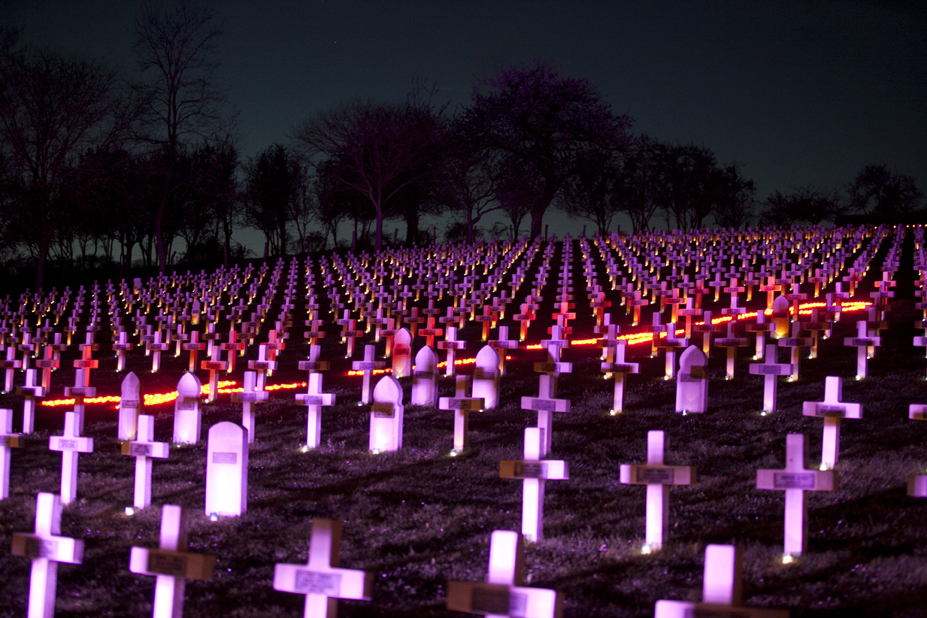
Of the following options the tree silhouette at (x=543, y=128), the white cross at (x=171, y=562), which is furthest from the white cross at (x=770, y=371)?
the tree silhouette at (x=543, y=128)

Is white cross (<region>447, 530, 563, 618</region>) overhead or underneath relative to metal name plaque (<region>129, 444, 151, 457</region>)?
overhead

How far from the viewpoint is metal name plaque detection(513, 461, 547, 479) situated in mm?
5530

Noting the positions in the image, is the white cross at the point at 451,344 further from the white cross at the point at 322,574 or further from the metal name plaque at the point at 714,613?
the metal name plaque at the point at 714,613

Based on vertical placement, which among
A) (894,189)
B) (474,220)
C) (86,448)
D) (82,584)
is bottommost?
(82,584)

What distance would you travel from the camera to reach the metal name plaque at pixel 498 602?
10.9 ft

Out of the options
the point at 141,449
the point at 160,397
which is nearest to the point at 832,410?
the point at 141,449

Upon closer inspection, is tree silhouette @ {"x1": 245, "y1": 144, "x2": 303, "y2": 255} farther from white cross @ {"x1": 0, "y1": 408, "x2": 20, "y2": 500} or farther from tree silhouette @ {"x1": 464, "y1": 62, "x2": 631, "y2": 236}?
white cross @ {"x1": 0, "y1": 408, "x2": 20, "y2": 500}

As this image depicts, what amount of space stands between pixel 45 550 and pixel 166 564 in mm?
813

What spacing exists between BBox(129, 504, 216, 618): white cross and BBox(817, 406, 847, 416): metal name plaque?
15.9ft

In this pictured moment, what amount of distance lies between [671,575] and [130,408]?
20.5 ft

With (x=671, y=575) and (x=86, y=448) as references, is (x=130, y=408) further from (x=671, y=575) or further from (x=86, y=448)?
(x=671, y=575)

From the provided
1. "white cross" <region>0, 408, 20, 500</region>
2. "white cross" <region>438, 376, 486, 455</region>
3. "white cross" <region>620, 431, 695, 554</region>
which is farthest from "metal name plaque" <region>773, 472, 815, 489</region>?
"white cross" <region>0, 408, 20, 500</region>

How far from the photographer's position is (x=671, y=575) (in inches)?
201

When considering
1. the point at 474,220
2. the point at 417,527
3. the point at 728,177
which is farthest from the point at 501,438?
the point at 728,177
